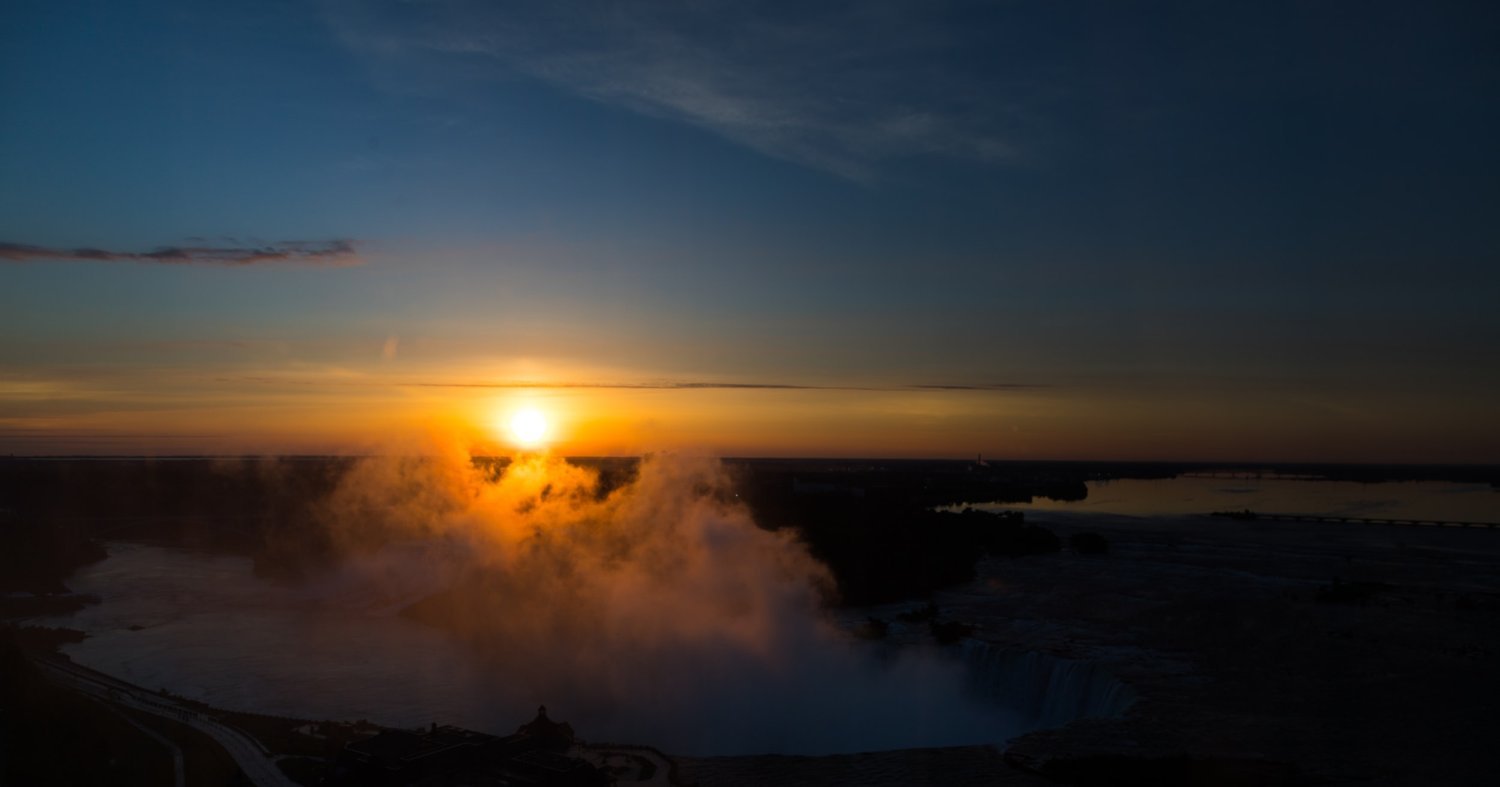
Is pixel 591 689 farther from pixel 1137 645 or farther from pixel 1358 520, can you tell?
pixel 1358 520

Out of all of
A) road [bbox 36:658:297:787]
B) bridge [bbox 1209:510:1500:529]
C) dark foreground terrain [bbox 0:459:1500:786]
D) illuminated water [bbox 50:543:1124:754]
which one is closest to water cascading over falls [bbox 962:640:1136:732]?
illuminated water [bbox 50:543:1124:754]

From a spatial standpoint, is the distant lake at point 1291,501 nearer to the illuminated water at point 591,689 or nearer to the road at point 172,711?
the illuminated water at point 591,689

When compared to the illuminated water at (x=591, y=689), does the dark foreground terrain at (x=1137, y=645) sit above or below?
above

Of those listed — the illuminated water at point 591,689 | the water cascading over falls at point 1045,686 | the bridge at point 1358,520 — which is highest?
the bridge at point 1358,520

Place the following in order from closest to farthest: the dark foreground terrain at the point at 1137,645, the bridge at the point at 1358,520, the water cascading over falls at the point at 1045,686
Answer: the dark foreground terrain at the point at 1137,645 < the water cascading over falls at the point at 1045,686 < the bridge at the point at 1358,520

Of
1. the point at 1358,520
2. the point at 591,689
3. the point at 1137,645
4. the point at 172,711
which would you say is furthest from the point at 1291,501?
the point at 172,711

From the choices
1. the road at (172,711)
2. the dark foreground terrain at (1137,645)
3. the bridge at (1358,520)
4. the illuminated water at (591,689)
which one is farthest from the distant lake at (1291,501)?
the road at (172,711)
